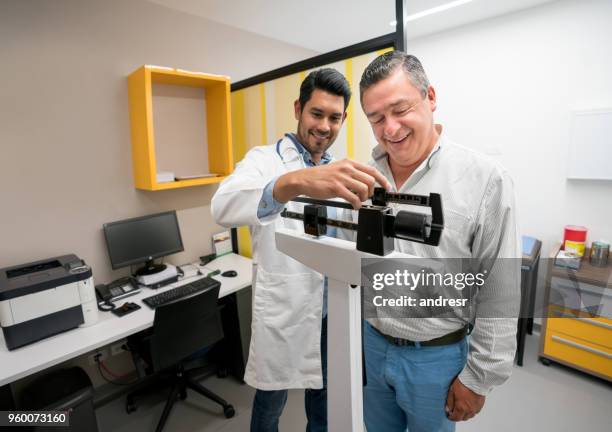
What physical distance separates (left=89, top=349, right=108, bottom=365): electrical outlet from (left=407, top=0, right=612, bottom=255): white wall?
12.0 ft

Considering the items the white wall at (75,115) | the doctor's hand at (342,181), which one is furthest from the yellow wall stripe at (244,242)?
the doctor's hand at (342,181)

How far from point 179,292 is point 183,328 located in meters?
0.26

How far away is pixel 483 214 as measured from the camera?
982 mm

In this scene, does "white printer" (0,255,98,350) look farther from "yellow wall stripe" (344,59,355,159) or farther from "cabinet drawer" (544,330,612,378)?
"cabinet drawer" (544,330,612,378)

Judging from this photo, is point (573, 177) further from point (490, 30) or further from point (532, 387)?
point (532, 387)

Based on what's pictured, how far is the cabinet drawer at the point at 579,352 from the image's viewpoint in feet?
8.02

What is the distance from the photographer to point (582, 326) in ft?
8.21

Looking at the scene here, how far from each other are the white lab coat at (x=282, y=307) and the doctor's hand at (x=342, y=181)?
56 centimetres

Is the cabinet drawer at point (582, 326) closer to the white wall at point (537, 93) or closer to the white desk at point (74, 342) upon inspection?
the white wall at point (537, 93)

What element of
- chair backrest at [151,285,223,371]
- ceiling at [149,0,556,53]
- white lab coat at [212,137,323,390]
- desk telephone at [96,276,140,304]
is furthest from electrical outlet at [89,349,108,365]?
ceiling at [149,0,556,53]

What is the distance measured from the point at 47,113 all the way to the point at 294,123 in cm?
150

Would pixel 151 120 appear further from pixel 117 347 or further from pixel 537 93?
pixel 537 93

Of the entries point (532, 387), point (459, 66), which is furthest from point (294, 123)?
point (532, 387)

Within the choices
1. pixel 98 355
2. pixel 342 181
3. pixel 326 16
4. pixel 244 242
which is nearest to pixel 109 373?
pixel 98 355
